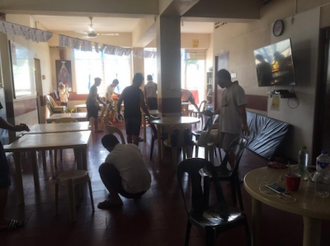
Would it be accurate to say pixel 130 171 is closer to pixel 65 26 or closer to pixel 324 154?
pixel 324 154

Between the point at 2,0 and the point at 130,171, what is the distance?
13.4ft

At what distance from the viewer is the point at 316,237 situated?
1.58m

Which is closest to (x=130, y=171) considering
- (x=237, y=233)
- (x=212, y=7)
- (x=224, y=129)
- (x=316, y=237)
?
(x=237, y=233)

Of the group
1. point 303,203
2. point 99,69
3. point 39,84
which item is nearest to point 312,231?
point 303,203

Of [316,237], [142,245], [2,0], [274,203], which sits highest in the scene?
[2,0]

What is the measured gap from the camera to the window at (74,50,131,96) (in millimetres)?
10633

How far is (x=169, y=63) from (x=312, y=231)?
13.9 ft

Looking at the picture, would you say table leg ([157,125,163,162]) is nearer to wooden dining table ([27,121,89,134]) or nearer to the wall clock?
wooden dining table ([27,121,89,134])

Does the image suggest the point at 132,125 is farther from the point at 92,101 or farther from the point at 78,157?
the point at 92,101

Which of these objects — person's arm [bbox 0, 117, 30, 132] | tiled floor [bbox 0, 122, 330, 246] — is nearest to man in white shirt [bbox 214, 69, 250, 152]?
tiled floor [bbox 0, 122, 330, 246]

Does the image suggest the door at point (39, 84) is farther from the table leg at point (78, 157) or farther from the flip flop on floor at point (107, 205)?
the flip flop on floor at point (107, 205)

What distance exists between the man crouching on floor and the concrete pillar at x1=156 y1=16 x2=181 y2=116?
268 centimetres

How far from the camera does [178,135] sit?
401cm

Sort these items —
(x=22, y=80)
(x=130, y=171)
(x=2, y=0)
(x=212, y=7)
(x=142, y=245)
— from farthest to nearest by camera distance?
1. (x=22, y=80)
2. (x=212, y=7)
3. (x=2, y=0)
4. (x=130, y=171)
5. (x=142, y=245)
